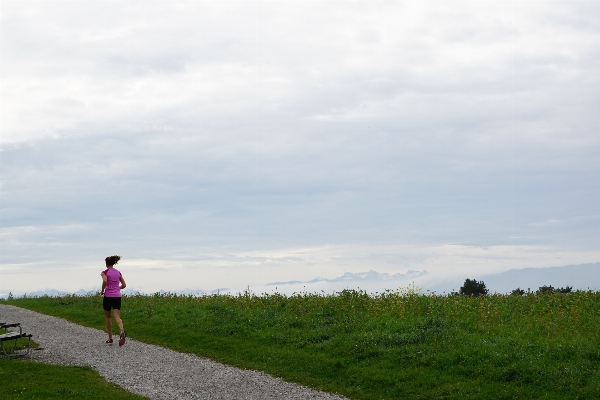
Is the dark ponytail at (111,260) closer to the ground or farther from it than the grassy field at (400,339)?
farther from it

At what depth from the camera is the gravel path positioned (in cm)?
1545

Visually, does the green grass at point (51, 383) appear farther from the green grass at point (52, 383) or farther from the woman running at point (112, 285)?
the woman running at point (112, 285)

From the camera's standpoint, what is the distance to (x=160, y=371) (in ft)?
59.1

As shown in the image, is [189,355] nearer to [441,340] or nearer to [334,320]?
[334,320]

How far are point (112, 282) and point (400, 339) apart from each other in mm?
10455

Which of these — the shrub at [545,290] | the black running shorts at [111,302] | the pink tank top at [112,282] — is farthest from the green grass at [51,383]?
the shrub at [545,290]

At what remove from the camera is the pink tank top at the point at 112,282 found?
71.7 feet

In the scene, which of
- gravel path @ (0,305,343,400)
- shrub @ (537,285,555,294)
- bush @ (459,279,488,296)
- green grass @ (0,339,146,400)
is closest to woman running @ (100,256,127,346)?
gravel path @ (0,305,343,400)

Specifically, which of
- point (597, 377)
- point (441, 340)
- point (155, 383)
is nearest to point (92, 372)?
point (155, 383)

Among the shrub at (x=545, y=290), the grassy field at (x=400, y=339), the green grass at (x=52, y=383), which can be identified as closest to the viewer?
the green grass at (x=52, y=383)

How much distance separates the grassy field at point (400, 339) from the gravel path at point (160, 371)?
0.76 m

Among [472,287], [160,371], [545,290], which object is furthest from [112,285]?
[472,287]

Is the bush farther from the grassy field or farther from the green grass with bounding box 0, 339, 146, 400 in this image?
the green grass with bounding box 0, 339, 146, 400

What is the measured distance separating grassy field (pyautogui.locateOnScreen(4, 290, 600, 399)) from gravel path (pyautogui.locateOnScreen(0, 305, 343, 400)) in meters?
0.76
